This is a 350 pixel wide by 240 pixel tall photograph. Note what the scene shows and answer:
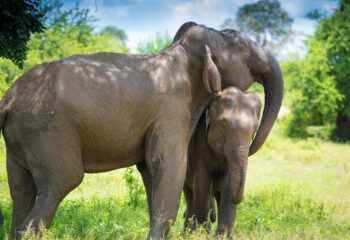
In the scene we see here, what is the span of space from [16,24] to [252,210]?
463cm

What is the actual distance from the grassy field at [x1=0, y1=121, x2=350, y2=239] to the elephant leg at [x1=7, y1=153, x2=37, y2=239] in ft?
0.88

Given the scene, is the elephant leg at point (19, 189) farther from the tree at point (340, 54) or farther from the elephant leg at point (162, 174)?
the tree at point (340, 54)

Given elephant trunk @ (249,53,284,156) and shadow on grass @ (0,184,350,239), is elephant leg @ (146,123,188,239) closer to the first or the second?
shadow on grass @ (0,184,350,239)

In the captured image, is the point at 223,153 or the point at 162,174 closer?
the point at 162,174

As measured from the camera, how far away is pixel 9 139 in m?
4.04

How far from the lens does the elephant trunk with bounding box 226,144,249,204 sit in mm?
4387

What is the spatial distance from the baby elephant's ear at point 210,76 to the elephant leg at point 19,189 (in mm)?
2111

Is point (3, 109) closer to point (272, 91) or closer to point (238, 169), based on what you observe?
point (238, 169)

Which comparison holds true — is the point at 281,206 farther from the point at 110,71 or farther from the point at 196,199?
the point at 110,71

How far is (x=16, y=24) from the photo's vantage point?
4.98 metres

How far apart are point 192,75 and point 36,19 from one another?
6.93ft

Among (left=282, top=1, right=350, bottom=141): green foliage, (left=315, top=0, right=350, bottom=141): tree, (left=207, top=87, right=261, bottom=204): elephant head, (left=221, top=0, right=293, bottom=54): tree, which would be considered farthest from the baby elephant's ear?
(left=221, top=0, right=293, bottom=54): tree

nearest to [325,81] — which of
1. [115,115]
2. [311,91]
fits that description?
[311,91]

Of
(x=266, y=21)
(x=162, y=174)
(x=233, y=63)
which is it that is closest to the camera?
(x=162, y=174)
